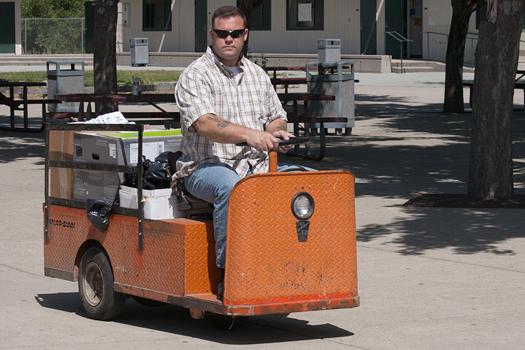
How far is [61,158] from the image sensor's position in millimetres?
8234

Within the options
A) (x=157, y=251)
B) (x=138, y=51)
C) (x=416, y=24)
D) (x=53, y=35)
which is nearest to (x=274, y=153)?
(x=157, y=251)

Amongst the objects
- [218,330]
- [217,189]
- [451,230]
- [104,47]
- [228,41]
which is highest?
[104,47]

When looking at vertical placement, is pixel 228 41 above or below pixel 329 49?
below

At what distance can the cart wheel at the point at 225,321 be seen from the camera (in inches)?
299

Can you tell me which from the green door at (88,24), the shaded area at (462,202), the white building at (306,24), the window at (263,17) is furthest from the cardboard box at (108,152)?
the green door at (88,24)

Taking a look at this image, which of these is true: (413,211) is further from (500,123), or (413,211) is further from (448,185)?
(448,185)

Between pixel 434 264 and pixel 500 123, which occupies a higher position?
pixel 500 123

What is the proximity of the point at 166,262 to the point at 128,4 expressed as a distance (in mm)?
48398

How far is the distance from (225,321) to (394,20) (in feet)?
131

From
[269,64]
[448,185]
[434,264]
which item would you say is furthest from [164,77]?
[434,264]

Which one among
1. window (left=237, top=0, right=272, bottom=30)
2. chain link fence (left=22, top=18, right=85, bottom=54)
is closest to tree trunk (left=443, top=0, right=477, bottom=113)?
window (left=237, top=0, right=272, bottom=30)

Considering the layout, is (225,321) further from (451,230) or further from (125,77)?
(125,77)

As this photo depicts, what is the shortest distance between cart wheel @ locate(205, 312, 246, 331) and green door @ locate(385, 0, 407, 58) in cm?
3955

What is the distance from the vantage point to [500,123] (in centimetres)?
1285
